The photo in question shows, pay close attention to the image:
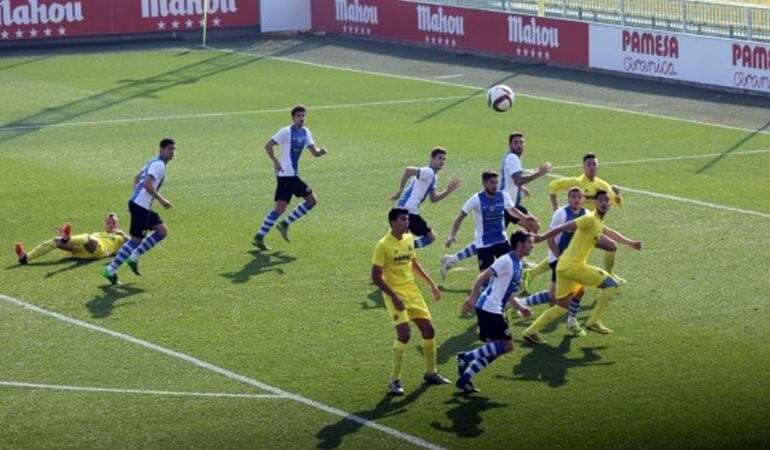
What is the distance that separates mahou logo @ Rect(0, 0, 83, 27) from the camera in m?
51.5

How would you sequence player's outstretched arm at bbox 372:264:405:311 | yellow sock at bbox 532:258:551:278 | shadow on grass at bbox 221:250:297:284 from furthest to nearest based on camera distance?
shadow on grass at bbox 221:250:297:284
yellow sock at bbox 532:258:551:278
player's outstretched arm at bbox 372:264:405:311

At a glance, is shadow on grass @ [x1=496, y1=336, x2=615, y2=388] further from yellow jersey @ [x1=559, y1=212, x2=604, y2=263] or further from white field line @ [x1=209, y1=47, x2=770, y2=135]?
white field line @ [x1=209, y1=47, x2=770, y2=135]

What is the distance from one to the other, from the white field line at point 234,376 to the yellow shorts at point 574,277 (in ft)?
12.7

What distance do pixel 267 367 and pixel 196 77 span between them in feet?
94.6

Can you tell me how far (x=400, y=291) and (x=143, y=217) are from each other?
682 cm

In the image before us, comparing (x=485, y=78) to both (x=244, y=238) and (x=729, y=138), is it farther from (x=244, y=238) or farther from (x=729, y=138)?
(x=244, y=238)

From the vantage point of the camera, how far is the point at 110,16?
53281 mm

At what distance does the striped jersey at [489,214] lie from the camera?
2012cm

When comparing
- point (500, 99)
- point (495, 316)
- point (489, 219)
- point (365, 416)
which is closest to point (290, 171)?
point (500, 99)

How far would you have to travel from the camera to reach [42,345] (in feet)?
63.0

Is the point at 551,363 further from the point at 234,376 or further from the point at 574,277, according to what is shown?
the point at 234,376

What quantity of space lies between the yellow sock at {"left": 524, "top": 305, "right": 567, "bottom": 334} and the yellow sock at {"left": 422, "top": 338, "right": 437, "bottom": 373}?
78.7 inches

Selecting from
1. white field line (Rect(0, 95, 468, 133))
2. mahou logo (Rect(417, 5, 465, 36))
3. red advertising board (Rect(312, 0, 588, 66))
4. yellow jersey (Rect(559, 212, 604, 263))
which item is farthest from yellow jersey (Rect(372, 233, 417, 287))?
mahou logo (Rect(417, 5, 465, 36))

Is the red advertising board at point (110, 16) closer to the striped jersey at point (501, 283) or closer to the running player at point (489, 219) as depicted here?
the running player at point (489, 219)
